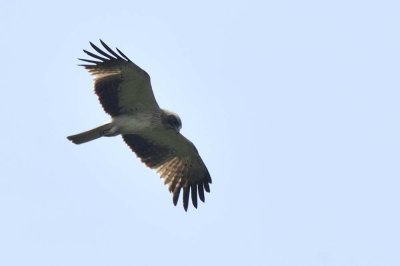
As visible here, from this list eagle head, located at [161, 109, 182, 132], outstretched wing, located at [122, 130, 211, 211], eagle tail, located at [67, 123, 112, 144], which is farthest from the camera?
outstretched wing, located at [122, 130, 211, 211]

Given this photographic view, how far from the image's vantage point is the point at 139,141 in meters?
18.1

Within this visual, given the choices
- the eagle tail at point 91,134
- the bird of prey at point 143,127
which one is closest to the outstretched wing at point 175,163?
the bird of prey at point 143,127

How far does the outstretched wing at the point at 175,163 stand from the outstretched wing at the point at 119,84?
83cm

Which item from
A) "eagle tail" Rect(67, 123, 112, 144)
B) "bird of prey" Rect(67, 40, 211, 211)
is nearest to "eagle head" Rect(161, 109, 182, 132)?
"bird of prey" Rect(67, 40, 211, 211)

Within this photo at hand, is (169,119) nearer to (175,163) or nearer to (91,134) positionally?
(175,163)

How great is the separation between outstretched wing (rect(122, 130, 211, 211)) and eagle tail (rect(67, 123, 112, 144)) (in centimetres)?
92

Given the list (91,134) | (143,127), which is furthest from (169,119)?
(91,134)

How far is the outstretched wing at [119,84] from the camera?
17.1 m

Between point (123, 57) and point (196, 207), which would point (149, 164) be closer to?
point (196, 207)

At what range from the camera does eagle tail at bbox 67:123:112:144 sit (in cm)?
1694

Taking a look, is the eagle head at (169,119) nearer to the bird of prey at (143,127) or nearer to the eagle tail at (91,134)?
the bird of prey at (143,127)

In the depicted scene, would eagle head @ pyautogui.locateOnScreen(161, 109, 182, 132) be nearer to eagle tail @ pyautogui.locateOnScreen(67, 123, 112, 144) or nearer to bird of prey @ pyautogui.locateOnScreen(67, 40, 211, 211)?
bird of prey @ pyautogui.locateOnScreen(67, 40, 211, 211)

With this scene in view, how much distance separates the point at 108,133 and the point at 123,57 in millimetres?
1435

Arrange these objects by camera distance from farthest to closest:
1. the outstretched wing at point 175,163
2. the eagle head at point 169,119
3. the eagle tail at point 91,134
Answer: the outstretched wing at point 175,163
the eagle head at point 169,119
the eagle tail at point 91,134
